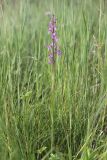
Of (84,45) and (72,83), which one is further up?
(84,45)

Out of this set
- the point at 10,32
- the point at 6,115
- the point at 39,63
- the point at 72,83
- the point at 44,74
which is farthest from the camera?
the point at 10,32

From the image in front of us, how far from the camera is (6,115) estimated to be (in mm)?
1723

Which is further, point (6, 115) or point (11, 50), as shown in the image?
point (11, 50)

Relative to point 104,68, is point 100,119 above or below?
below

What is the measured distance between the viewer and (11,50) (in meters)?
2.60

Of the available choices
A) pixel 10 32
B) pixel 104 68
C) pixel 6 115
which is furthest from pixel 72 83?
pixel 10 32

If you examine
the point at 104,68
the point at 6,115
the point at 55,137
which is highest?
the point at 104,68

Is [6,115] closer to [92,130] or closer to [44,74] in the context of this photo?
[92,130]

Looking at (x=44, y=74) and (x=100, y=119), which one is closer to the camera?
(x=100, y=119)

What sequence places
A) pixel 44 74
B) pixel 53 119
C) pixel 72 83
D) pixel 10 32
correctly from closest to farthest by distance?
1. pixel 53 119
2. pixel 72 83
3. pixel 44 74
4. pixel 10 32

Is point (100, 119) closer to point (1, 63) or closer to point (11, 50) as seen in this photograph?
point (1, 63)

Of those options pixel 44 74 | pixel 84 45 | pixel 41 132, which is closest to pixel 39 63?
pixel 44 74

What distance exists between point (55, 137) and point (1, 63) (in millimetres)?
604

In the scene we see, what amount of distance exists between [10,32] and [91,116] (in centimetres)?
143
